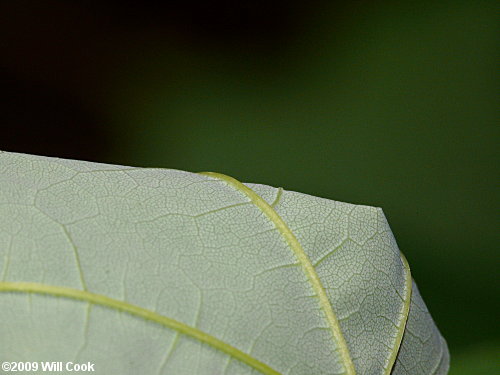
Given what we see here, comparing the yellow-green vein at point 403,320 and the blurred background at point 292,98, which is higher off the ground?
the blurred background at point 292,98

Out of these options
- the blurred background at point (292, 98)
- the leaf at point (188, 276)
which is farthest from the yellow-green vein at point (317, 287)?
the blurred background at point (292, 98)

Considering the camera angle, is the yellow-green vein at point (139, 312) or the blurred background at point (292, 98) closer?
the yellow-green vein at point (139, 312)

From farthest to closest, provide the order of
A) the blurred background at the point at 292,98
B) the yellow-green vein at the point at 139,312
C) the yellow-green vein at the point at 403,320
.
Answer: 1. the blurred background at the point at 292,98
2. the yellow-green vein at the point at 403,320
3. the yellow-green vein at the point at 139,312

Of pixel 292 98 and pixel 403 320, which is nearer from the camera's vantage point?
pixel 403 320

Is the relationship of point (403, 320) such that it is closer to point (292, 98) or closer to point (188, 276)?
point (188, 276)

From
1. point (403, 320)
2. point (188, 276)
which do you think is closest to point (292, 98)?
point (403, 320)

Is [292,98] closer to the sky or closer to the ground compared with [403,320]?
closer to the sky

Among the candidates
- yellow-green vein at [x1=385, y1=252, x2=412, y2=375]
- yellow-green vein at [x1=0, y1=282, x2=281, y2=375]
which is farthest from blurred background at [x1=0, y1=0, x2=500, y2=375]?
yellow-green vein at [x1=0, y1=282, x2=281, y2=375]

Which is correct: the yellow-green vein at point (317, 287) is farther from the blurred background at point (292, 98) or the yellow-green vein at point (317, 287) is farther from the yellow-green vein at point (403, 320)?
the blurred background at point (292, 98)
